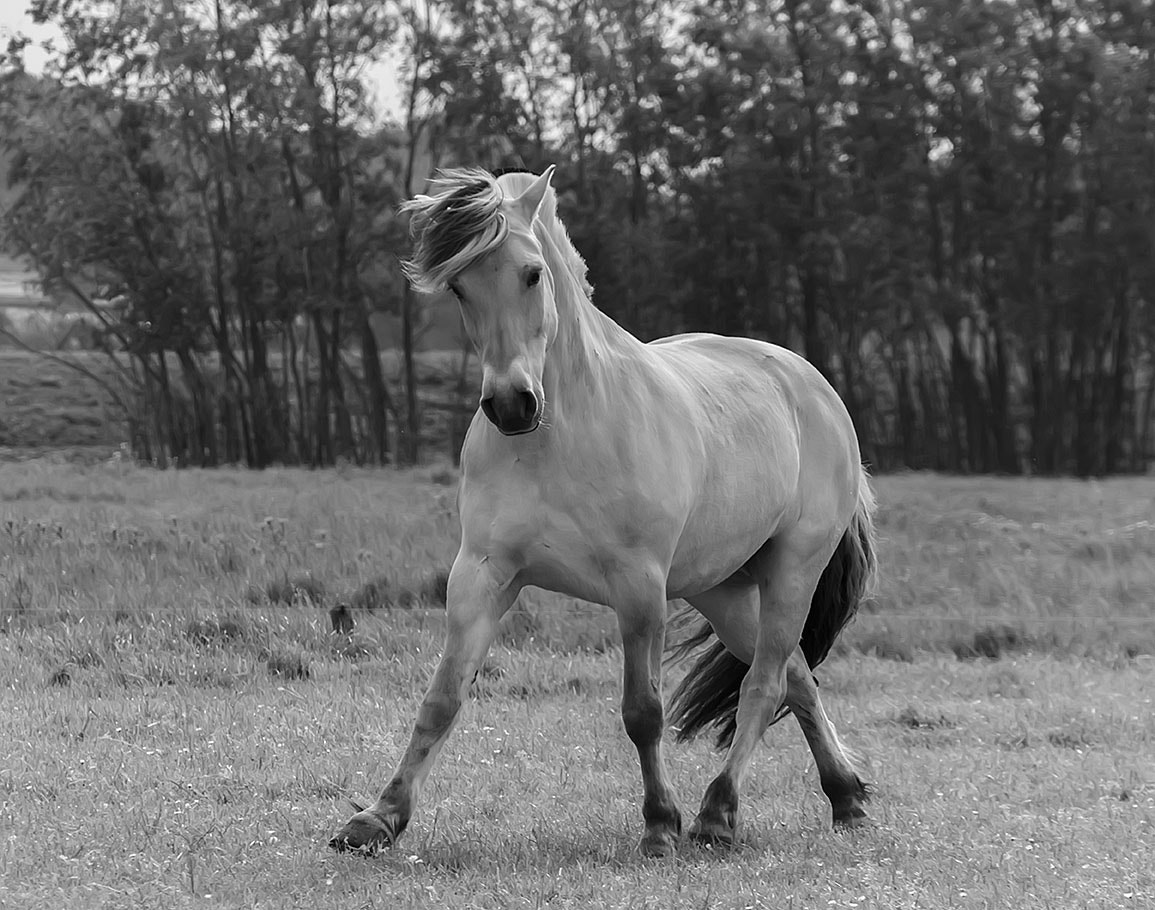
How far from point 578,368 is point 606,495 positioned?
457 mm

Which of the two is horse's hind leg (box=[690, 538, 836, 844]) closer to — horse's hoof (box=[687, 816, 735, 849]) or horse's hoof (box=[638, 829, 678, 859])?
horse's hoof (box=[687, 816, 735, 849])

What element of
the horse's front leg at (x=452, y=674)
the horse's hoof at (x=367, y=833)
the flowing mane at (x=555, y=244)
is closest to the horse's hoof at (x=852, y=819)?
the horse's front leg at (x=452, y=674)

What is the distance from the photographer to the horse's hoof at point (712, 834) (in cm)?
482

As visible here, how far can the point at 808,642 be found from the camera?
20.2 ft

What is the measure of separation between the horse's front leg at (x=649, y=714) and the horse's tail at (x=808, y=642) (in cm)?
117

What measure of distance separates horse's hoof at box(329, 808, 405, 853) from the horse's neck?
4.40 feet

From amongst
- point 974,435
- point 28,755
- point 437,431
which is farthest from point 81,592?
point 974,435

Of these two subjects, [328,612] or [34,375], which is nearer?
[328,612]

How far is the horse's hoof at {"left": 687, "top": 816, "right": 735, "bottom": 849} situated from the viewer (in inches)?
190

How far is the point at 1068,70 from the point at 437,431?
14.3 m

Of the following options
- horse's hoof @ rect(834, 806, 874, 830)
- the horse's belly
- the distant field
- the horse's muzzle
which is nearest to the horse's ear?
the horse's muzzle

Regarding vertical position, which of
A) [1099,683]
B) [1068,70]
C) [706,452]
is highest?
[1068,70]

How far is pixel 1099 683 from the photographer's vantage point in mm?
8539

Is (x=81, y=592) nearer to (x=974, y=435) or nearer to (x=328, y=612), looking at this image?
(x=328, y=612)
